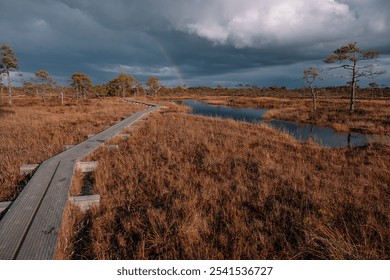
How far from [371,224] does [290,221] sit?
3.65 feet

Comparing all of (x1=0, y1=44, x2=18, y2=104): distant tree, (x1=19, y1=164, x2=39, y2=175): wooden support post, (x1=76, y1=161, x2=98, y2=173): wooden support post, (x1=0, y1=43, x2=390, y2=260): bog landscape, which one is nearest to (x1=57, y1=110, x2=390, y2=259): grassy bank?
(x1=0, y1=43, x2=390, y2=260): bog landscape

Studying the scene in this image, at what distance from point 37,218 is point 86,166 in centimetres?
241

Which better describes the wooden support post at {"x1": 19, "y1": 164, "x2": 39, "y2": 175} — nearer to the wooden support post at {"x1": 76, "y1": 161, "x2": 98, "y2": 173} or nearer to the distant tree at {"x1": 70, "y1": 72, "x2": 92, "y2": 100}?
the wooden support post at {"x1": 76, "y1": 161, "x2": 98, "y2": 173}

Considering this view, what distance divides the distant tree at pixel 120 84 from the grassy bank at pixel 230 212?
2733 inches

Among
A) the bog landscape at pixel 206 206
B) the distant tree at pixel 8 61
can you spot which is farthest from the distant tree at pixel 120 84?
the bog landscape at pixel 206 206

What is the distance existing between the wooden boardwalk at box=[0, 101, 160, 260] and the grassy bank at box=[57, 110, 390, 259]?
0.60ft

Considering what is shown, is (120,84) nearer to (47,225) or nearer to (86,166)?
(86,166)

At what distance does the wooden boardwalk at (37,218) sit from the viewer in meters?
2.17

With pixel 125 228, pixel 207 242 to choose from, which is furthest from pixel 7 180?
pixel 207 242

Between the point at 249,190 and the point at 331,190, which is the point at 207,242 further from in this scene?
the point at 331,190

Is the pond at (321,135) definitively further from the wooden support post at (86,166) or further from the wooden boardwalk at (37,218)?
the wooden boardwalk at (37,218)

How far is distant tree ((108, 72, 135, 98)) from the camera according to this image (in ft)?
224

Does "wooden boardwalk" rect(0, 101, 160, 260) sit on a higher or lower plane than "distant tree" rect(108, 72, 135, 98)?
lower

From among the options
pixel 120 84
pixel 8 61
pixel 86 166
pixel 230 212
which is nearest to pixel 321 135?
pixel 230 212
